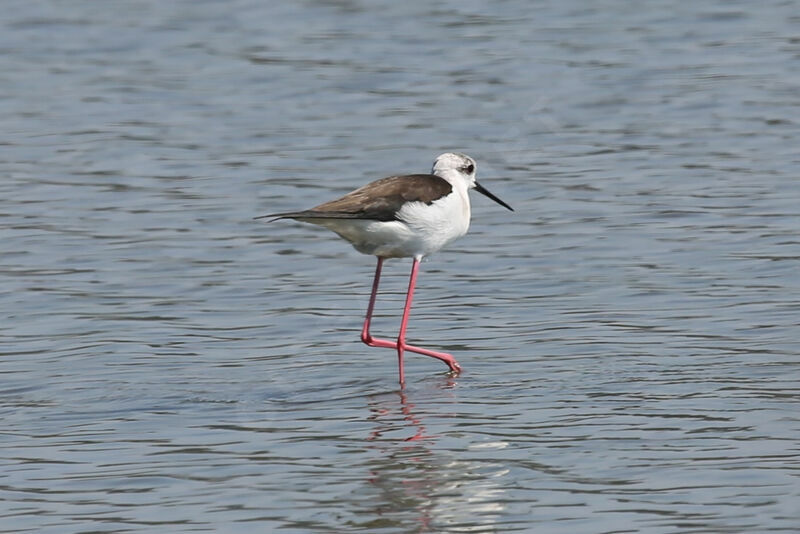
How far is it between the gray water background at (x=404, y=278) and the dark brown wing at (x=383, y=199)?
985 millimetres

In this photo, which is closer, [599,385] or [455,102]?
[599,385]

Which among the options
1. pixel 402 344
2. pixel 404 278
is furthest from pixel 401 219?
pixel 404 278

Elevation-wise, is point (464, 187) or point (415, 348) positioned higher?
point (464, 187)

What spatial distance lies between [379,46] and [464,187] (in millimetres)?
11466

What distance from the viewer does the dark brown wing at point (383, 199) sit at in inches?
393

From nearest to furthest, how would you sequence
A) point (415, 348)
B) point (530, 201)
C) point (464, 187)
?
1. point (415, 348)
2. point (464, 187)
3. point (530, 201)

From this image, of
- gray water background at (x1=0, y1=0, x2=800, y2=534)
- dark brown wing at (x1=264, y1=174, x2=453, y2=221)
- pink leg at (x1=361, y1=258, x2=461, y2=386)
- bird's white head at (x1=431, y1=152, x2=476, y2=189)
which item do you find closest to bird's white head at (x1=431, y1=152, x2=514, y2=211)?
bird's white head at (x1=431, y1=152, x2=476, y2=189)

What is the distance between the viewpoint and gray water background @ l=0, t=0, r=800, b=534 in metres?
7.66

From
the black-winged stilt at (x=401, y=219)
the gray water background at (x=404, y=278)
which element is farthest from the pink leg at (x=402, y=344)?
the gray water background at (x=404, y=278)

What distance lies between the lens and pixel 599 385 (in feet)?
30.8

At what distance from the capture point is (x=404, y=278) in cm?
1295

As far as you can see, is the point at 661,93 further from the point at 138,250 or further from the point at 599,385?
the point at 599,385

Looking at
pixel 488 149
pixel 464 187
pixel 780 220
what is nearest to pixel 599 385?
pixel 464 187

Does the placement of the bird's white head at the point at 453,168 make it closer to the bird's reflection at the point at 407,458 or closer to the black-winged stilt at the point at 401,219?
the black-winged stilt at the point at 401,219
